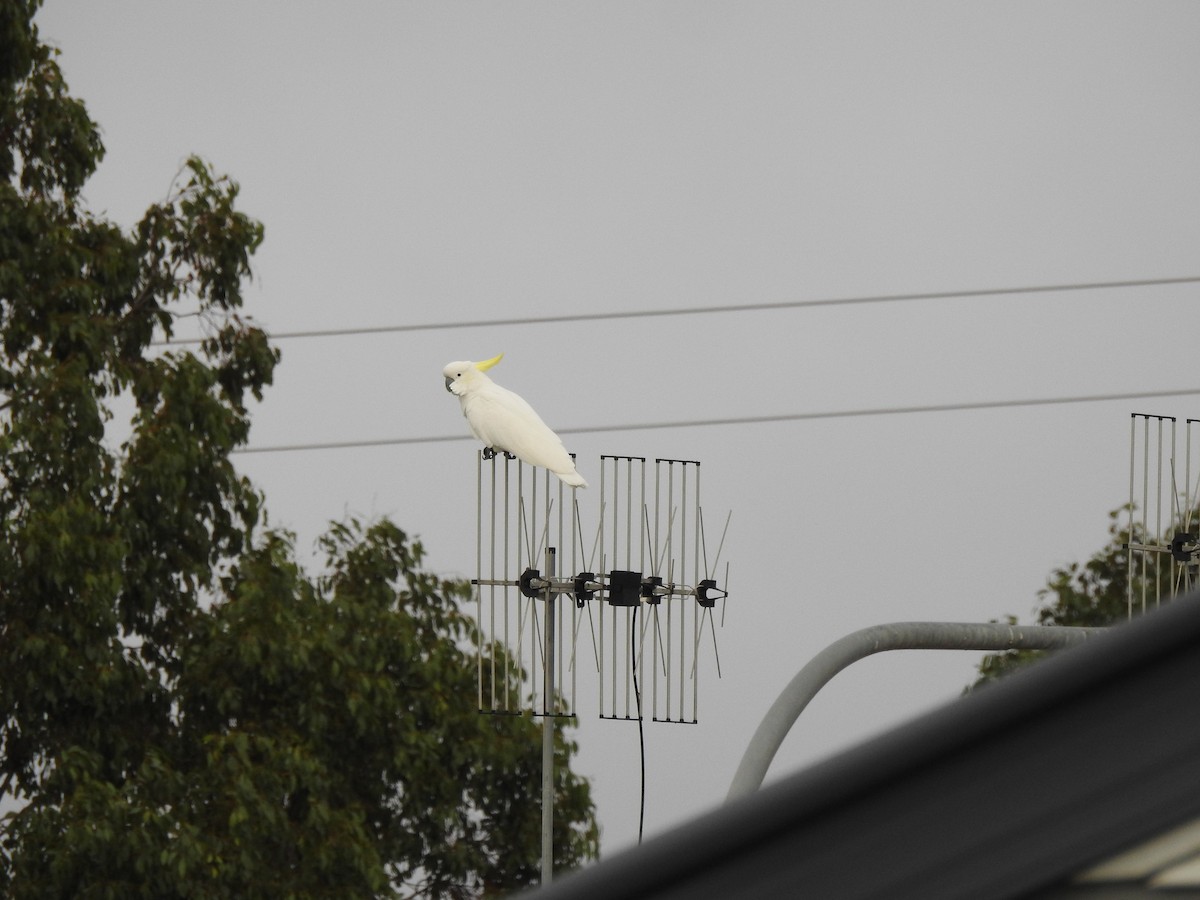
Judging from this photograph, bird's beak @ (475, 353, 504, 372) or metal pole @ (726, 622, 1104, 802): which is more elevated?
bird's beak @ (475, 353, 504, 372)

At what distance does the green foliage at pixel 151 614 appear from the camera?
33.0ft

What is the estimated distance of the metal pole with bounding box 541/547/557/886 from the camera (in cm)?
609

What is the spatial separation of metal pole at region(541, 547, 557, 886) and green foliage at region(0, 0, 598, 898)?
4075 mm

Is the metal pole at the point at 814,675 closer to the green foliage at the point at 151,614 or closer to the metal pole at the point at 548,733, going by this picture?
the metal pole at the point at 548,733

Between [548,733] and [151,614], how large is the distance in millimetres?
5499

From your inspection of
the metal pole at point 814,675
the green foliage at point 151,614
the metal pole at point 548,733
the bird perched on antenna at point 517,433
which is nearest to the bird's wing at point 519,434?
the bird perched on antenna at point 517,433

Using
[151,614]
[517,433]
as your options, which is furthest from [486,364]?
[151,614]

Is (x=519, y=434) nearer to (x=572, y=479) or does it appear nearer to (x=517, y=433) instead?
(x=517, y=433)

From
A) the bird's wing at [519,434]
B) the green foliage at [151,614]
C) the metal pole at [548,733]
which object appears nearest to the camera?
the metal pole at [548,733]

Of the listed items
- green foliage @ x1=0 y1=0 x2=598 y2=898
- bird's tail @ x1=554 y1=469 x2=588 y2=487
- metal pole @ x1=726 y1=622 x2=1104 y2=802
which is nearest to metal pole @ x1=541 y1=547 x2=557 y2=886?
bird's tail @ x1=554 y1=469 x2=588 y2=487

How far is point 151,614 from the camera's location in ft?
36.7

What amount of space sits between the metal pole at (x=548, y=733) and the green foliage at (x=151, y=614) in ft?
13.4

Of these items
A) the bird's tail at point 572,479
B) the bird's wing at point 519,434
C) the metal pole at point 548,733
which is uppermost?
the bird's wing at point 519,434

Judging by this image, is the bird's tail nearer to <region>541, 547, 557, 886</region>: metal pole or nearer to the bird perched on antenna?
the bird perched on antenna
